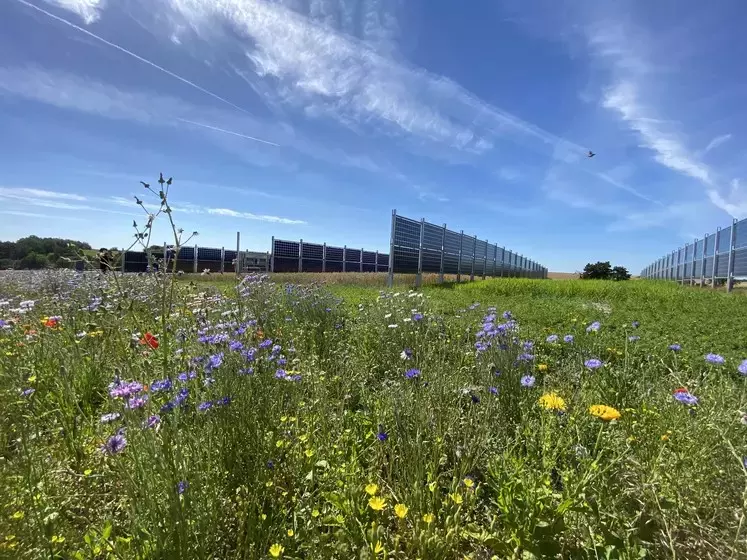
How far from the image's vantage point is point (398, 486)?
174 cm

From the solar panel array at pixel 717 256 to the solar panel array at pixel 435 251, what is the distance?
948cm

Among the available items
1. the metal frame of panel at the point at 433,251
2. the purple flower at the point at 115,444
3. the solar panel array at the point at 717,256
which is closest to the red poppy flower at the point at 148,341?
the purple flower at the point at 115,444

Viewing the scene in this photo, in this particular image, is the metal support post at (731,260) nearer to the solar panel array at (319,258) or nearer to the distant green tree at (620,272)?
the distant green tree at (620,272)

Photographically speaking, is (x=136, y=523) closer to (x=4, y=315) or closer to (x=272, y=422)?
(x=272, y=422)

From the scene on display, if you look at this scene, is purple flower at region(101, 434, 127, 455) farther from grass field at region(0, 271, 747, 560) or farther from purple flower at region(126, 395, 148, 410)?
purple flower at region(126, 395, 148, 410)

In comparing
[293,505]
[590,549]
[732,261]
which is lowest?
[293,505]

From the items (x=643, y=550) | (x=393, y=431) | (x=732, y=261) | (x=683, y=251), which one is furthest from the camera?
(x=683, y=251)

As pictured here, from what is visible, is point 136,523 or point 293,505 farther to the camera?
point 293,505

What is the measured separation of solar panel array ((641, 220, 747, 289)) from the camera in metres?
12.9

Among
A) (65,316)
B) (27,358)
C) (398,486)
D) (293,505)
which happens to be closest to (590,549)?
(398,486)

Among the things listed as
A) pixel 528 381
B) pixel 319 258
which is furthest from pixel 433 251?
pixel 528 381

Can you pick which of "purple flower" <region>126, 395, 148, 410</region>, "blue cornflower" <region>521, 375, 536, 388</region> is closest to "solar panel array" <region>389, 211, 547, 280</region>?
"blue cornflower" <region>521, 375, 536, 388</region>

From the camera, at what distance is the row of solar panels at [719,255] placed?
42.3 feet

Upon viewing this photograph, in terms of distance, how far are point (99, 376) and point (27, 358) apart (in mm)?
600
